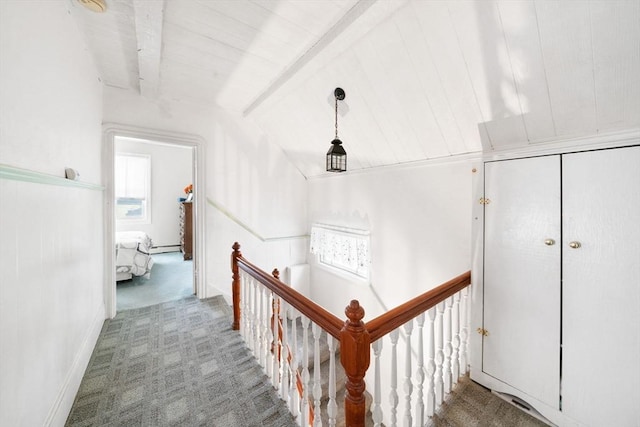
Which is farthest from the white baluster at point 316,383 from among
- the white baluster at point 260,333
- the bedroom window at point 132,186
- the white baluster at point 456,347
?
the bedroom window at point 132,186

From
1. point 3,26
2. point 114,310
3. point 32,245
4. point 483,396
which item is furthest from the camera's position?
point 114,310

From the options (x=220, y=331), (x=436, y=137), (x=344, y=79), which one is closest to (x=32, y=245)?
(x=220, y=331)

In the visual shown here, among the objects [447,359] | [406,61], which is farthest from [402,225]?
[406,61]

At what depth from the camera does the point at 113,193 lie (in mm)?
2746

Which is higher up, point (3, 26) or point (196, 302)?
point (3, 26)

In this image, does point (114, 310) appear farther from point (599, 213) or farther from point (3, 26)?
point (599, 213)

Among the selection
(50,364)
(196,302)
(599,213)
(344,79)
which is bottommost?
(196,302)

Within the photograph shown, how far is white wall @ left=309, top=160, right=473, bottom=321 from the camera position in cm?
219

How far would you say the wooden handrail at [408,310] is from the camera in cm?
124

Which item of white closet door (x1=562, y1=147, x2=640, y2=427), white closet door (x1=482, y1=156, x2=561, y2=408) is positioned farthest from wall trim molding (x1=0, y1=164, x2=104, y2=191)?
white closet door (x1=562, y1=147, x2=640, y2=427)

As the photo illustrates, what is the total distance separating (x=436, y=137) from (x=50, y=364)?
2921mm

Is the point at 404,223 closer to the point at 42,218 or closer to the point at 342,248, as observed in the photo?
the point at 342,248

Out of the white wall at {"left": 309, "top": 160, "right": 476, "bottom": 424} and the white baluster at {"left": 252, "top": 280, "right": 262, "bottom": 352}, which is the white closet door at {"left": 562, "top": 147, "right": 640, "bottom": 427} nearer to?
the white wall at {"left": 309, "top": 160, "right": 476, "bottom": 424}

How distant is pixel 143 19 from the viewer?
63.7 inches
